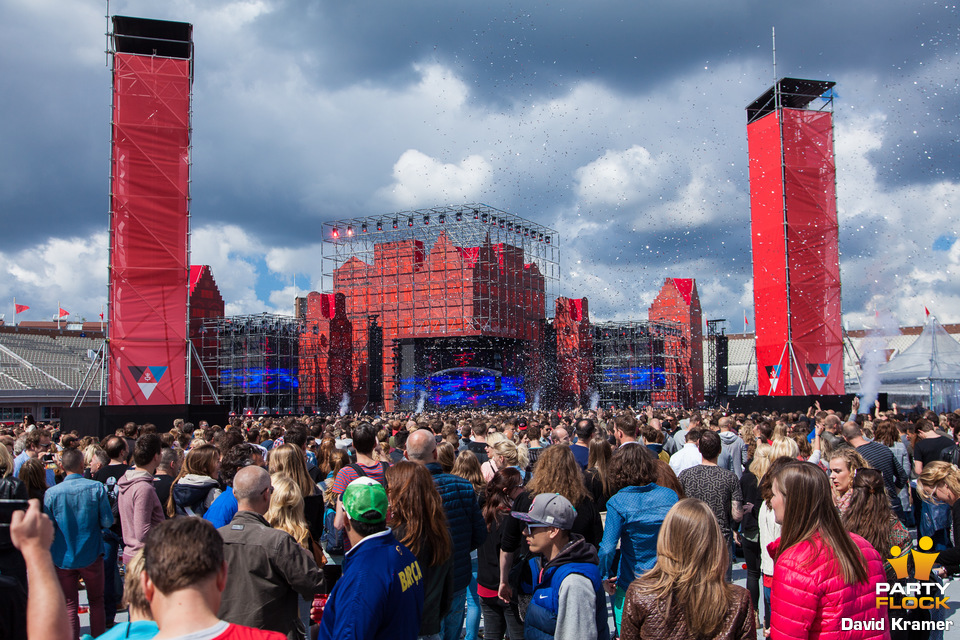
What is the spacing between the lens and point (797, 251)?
29438mm

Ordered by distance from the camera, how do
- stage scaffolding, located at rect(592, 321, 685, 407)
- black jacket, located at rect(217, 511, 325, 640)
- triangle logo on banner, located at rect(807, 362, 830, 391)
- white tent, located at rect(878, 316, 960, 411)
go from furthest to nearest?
stage scaffolding, located at rect(592, 321, 685, 407), triangle logo on banner, located at rect(807, 362, 830, 391), white tent, located at rect(878, 316, 960, 411), black jacket, located at rect(217, 511, 325, 640)

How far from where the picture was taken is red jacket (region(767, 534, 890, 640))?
8.78 feet

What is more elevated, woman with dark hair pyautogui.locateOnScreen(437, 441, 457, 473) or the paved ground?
woman with dark hair pyautogui.locateOnScreen(437, 441, 457, 473)

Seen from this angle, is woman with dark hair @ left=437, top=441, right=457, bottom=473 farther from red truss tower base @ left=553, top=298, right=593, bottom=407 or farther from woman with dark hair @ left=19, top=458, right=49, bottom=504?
red truss tower base @ left=553, top=298, right=593, bottom=407

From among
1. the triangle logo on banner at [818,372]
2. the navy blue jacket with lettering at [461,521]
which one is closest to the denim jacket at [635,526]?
the navy blue jacket with lettering at [461,521]

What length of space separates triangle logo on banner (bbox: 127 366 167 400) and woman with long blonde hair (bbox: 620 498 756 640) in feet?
79.0

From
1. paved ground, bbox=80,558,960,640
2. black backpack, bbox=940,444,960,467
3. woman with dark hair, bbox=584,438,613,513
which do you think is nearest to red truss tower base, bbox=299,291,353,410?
paved ground, bbox=80,558,960,640

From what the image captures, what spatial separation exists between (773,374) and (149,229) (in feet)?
82.3

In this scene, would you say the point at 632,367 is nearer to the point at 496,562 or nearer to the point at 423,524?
the point at 496,562

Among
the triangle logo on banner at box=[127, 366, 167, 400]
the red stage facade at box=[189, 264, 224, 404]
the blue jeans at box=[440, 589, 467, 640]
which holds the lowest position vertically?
the blue jeans at box=[440, 589, 467, 640]

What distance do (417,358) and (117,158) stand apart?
2295cm

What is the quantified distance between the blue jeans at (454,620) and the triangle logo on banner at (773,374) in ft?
90.8

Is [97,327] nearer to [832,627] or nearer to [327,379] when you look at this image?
[327,379]

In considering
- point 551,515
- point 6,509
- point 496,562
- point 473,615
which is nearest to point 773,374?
point 473,615
